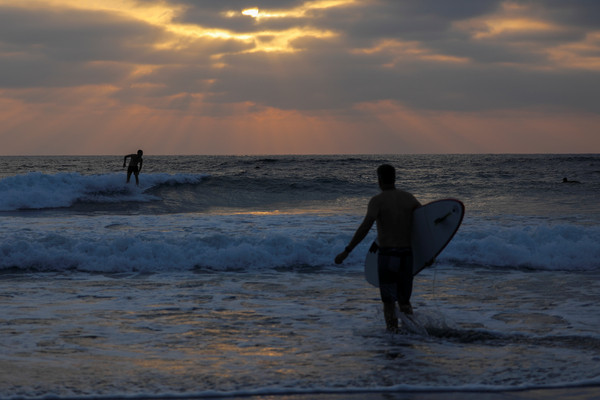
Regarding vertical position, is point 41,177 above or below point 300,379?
above

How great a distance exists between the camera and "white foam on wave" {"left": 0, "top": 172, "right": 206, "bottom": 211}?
2192 centimetres

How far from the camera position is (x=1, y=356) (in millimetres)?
5336

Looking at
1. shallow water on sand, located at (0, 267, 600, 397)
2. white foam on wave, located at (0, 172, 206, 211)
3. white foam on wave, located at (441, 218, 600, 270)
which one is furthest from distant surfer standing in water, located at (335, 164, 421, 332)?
white foam on wave, located at (0, 172, 206, 211)

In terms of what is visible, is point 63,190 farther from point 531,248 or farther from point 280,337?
point 280,337

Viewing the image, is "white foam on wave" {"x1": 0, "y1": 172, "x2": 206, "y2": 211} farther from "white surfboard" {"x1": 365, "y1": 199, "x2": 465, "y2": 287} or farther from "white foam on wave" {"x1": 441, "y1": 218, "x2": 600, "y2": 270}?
"white surfboard" {"x1": 365, "y1": 199, "x2": 465, "y2": 287}

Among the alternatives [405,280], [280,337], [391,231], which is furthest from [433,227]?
[280,337]

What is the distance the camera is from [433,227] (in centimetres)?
628

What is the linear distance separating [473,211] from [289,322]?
1340 centimetres

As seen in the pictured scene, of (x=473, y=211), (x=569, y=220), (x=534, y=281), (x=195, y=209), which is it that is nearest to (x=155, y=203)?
(x=195, y=209)

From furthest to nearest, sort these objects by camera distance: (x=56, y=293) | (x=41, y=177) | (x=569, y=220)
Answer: (x=41, y=177), (x=569, y=220), (x=56, y=293)

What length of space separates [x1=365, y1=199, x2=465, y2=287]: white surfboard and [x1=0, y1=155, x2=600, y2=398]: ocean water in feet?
2.52

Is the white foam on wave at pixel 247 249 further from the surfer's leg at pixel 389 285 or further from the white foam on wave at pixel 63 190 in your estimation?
the white foam on wave at pixel 63 190

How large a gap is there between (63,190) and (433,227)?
2117 centimetres

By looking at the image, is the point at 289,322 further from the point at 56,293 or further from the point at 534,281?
the point at 534,281
